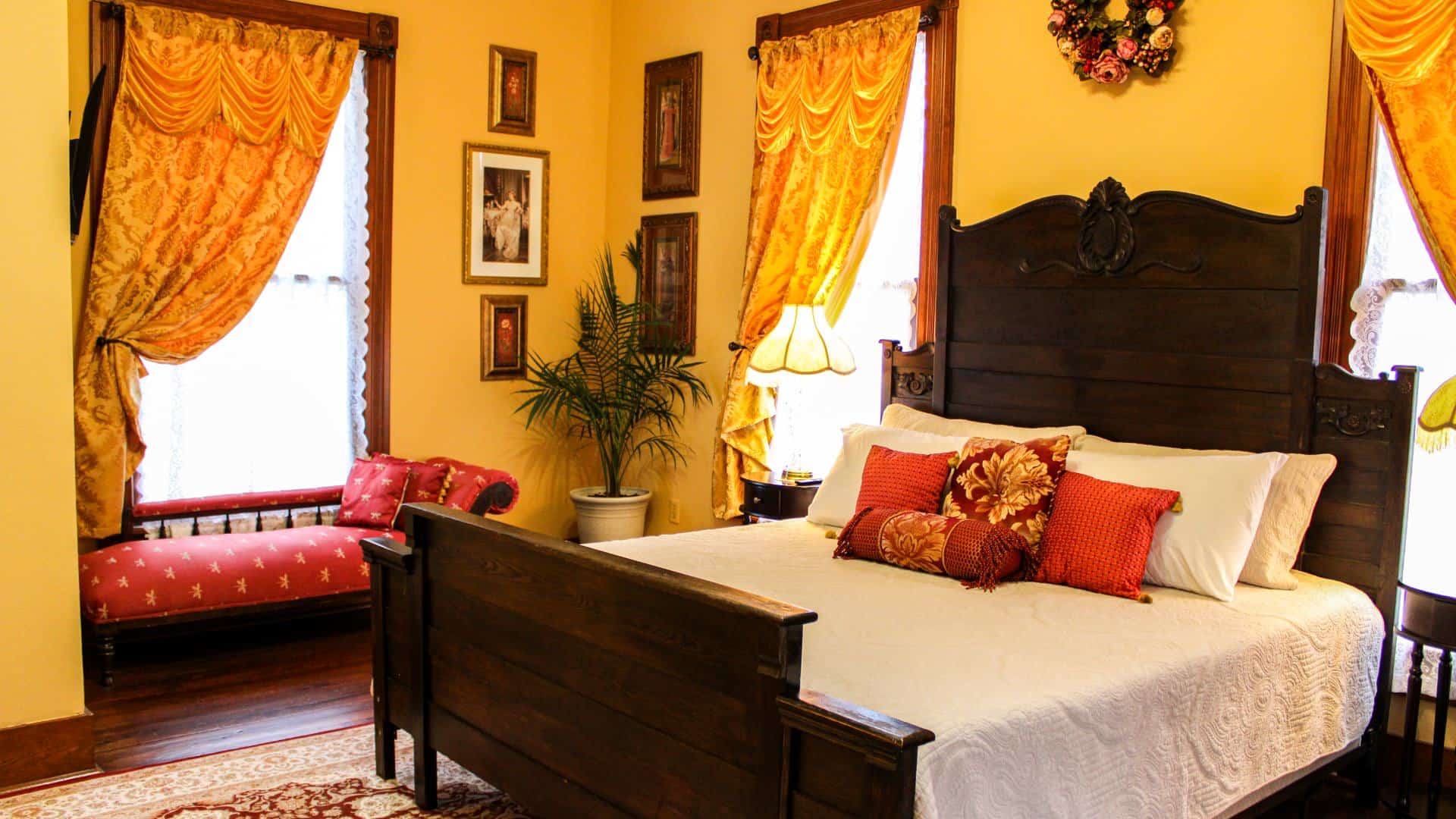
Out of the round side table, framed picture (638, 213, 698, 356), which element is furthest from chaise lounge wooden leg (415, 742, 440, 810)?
framed picture (638, 213, 698, 356)

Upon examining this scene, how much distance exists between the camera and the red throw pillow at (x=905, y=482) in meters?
3.70

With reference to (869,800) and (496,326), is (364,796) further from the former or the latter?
(496,326)

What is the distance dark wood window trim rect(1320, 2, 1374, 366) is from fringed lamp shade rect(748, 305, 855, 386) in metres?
1.68

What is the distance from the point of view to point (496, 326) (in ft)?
19.5

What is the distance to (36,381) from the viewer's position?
3.46 m

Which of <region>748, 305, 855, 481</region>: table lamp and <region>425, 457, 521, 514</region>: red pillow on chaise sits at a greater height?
<region>748, 305, 855, 481</region>: table lamp

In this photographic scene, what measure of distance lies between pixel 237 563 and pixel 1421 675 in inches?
156

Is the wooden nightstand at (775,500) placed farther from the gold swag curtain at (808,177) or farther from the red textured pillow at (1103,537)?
the red textured pillow at (1103,537)

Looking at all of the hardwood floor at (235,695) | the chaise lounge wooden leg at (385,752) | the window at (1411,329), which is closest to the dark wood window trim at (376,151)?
the hardwood floor at (235,695)

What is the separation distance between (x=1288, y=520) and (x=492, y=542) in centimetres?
214

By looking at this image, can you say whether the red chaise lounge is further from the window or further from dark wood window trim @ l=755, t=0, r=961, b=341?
the window

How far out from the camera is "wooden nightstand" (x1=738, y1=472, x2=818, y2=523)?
4.71 metres

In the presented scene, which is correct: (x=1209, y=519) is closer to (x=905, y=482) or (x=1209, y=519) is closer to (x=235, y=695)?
(x=905, y=482)

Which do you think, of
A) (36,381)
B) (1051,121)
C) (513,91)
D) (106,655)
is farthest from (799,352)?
(106,655)
